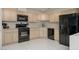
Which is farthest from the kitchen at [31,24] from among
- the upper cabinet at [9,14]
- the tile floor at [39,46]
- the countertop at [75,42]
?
the countertop at [75,42]

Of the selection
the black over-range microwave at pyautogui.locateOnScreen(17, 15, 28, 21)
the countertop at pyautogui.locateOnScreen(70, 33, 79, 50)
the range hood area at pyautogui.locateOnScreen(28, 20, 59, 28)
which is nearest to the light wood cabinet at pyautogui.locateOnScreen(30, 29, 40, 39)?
the range hood area at pyautogui.locateOnScreen(28, 20, 59, 28)

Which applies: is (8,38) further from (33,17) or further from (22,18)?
(33,17)

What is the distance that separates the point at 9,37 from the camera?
421 centimetres

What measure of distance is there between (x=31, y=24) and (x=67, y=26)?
2.16 meters

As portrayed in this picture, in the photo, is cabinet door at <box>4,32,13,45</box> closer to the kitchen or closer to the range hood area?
the kitchen

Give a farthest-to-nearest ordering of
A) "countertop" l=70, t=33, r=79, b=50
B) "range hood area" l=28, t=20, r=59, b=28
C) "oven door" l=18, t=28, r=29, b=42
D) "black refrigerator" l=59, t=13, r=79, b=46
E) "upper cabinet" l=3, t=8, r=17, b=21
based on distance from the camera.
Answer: "range hood area" l=28, t=20, r=59, b=28, "oven door" l=18, t=28, r=29, b=42, "upper cabinet" l=3, t=8, r=17, b=21, "black refrigerator" l=59, t=13, r=79, b=46, "countertop" l=70, t=33, r=79, b=50

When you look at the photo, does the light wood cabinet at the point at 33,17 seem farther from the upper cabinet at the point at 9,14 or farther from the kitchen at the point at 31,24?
the upper cabinet at the point at 9,14

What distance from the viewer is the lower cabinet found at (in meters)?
4.05

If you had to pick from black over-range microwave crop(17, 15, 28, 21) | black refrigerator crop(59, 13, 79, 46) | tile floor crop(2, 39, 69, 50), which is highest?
black over-range microwave crop(17, 15, 28, 21)

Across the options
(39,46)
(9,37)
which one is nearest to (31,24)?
(9,37)

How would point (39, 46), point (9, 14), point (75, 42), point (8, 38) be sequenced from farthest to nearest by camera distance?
point (9, 14)
point (8, 38)
point (39, 46)
point (75, 42)

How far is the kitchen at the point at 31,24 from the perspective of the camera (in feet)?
13.9

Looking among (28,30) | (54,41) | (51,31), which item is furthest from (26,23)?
(54,41)

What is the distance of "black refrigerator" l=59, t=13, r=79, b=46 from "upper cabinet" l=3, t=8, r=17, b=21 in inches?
84.3
